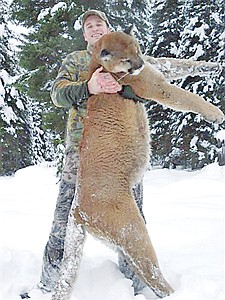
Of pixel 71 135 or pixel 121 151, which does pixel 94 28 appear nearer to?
pixel 71 135

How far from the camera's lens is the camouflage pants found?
359 cm

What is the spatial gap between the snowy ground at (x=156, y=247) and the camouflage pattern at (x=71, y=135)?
213 mm

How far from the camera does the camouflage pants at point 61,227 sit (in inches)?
141

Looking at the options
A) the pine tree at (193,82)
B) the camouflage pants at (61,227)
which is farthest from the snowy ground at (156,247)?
the pine tree at (193,82)

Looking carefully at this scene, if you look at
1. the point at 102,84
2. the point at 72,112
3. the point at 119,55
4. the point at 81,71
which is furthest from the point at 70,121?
the point at 119,55

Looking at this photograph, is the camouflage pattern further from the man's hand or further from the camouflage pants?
the man's hand

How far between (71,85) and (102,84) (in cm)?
27

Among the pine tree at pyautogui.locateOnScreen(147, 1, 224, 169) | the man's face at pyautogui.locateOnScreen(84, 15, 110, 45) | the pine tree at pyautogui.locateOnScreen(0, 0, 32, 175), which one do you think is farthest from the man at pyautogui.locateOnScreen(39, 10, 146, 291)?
the pine tree at pyautogui.locateOnScreen(0, 0, 32, 175)

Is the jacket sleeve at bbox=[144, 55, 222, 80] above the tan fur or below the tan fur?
above

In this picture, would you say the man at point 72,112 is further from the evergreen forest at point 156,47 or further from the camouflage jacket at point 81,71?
the evergreen forest at point 156,47

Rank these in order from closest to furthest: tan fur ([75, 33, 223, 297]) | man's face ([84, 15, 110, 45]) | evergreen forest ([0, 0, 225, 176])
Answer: tan fur ([75, 33, 223, 297]), man's face ([84, 15, 110, 45]), evergreen forest ([0, 0, 225, 176])

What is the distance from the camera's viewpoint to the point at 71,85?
10.4 feet

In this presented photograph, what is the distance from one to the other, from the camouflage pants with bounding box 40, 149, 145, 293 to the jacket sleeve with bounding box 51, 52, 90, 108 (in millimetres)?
512

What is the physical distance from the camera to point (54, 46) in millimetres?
11289
